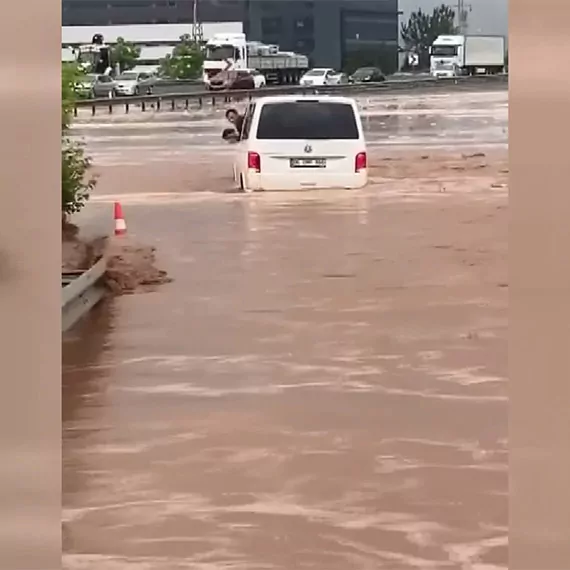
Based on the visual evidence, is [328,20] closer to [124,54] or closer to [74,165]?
[124,54]

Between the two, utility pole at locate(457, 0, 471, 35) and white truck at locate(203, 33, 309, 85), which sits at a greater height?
utility pole at locate(457, 0, 471, 35)

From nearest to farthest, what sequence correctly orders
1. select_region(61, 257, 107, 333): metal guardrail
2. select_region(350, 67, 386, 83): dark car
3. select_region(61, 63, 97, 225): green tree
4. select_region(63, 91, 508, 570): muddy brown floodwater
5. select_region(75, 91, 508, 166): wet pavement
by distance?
select_region(63, 91, 508, 570): muddy brown floodwater < select_region(61, 257, 107, 333): metal guardrail < select_region(61, 63, 97, 225): green tree < select_region(350, 67, 386, 83): dark car < select_region(75, 91, 508, 166): wet pavement

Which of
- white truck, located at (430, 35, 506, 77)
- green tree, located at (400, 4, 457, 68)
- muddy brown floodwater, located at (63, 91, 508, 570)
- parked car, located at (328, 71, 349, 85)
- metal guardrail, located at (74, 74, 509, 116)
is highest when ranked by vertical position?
green tree, located at (400, 4, 457, 68)

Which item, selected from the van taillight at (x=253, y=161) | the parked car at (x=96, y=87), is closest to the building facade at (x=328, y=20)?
the van taillight at (x=253, y=161)

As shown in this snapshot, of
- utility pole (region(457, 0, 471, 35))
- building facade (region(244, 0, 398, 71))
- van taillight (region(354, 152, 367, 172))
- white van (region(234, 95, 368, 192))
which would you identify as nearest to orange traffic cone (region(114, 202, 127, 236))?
white van (region(234, 95, 368, 192))

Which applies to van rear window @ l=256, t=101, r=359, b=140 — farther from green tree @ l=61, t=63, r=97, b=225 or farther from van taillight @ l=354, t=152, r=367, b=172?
green tree @ l=61, t=63, r=97, b=225

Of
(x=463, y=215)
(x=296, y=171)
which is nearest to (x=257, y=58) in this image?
(x=296, y=171)
